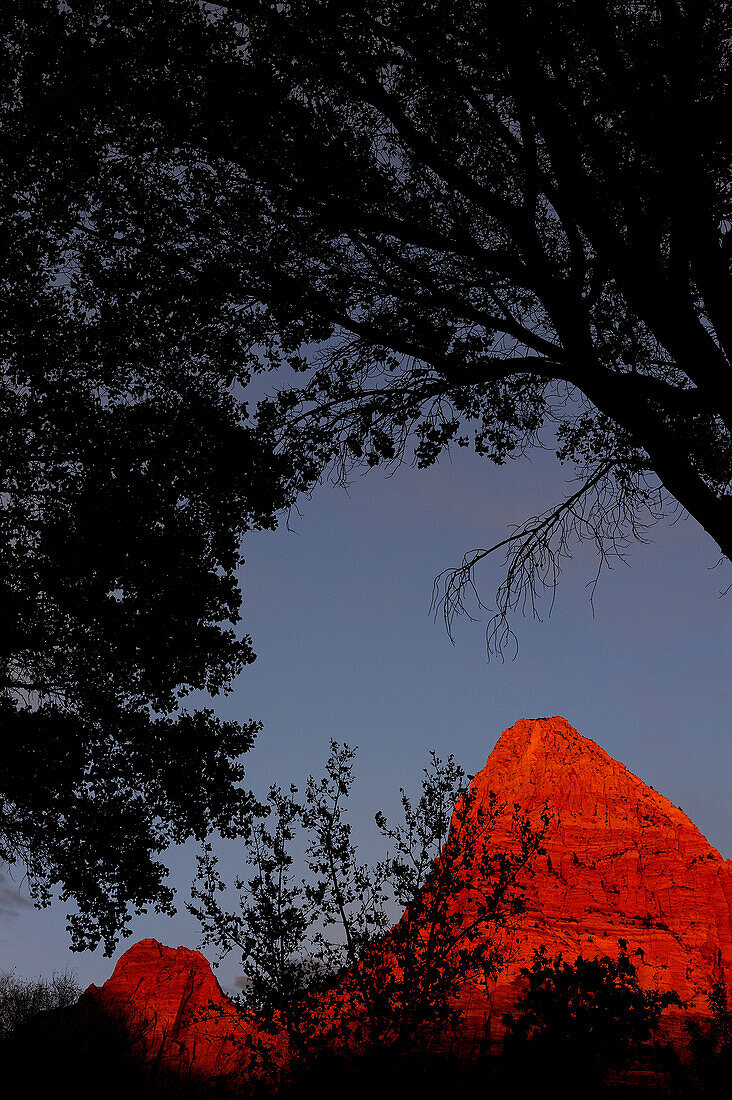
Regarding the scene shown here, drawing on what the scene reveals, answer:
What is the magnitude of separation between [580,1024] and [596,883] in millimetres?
67290

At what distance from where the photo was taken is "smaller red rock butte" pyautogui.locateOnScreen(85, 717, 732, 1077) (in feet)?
192

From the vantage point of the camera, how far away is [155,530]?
34.5 feet

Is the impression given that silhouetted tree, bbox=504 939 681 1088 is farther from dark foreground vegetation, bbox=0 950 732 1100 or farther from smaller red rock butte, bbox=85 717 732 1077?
smaller red rock butte, bbox=85 717 732 1077

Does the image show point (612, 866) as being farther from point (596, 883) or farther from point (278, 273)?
point (278, 273)

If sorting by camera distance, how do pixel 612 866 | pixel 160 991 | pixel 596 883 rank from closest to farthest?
pixel 160 991 → pixel 596 883 → pixel 612 866

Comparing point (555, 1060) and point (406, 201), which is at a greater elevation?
point (406, 201)

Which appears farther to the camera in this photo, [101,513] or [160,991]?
[160,991]

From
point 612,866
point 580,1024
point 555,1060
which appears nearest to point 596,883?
point 612,866

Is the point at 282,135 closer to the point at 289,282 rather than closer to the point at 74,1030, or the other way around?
the point at 289,282

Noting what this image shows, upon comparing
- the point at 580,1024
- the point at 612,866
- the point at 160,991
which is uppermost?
the point at 612,866

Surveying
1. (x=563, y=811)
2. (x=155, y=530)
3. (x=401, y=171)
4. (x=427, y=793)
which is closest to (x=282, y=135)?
(x=401, y=171)

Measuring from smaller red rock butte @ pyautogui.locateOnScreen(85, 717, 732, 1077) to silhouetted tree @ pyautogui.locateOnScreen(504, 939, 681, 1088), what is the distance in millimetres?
46745

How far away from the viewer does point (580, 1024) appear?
8773 millimetres

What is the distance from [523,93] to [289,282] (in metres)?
3.10
